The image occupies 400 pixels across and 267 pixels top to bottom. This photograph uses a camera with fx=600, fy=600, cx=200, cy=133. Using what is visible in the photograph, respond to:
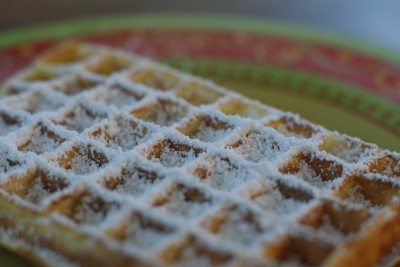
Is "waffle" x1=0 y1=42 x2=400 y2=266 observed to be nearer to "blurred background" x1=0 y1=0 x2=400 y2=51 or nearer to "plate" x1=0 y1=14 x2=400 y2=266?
"plate" x1=0 y1=14 x2=400 y2=266

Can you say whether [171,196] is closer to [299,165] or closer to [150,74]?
[299,165]

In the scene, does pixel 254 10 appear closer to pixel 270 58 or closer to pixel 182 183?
pixel 270 58

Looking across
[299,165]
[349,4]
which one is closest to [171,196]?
[299,165]

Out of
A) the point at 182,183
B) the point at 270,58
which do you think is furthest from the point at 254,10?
the point at 182,183

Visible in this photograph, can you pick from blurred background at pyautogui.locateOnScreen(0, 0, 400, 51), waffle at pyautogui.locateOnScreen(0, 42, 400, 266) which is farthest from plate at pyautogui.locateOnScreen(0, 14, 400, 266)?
blurred background at pyautogui.locateOnScreen(0, 0, 400, 51)

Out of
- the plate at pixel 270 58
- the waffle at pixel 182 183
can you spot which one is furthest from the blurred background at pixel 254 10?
the waffle at pixel 182 183

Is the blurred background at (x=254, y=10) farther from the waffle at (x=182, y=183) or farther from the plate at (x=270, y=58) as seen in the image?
the waffle at (x=182, y=183)
